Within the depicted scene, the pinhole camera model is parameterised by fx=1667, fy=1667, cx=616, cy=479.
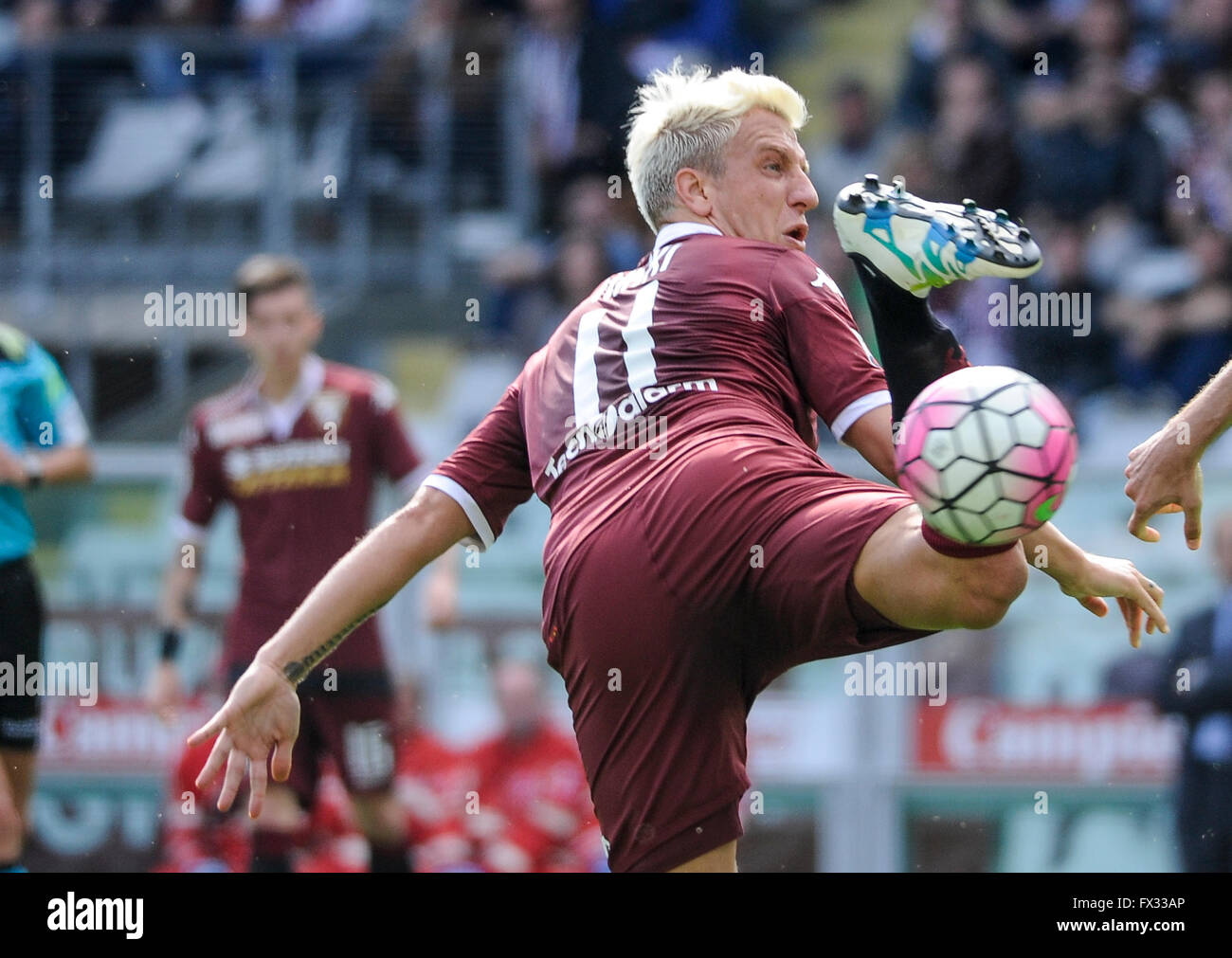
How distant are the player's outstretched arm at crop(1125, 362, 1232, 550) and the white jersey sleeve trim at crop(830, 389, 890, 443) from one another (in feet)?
2.46

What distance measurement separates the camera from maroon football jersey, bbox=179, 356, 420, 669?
6.59 m

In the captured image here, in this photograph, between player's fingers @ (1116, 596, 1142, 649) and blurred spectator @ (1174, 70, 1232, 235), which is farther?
blurred spectator @ (1174, 70, 1232, 235)

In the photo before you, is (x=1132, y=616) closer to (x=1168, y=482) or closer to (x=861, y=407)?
(x=1168, y=482)

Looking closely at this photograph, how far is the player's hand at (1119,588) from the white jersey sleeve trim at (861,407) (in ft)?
1.80

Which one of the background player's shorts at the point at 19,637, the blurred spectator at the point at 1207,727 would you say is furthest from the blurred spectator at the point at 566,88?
the background player's shorts at the point at 19,637

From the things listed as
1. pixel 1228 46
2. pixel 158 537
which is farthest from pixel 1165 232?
pixel 158 537

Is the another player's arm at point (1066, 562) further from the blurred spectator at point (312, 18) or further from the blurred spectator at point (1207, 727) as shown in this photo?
the blurred spectator at point (312, 18)

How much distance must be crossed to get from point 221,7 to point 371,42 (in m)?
1.20

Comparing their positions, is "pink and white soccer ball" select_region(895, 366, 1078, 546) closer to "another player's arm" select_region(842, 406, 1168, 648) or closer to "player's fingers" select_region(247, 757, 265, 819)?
"another player's arm" select_region(842, 406, 1168, 648)

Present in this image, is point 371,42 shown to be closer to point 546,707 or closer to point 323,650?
point 546,707

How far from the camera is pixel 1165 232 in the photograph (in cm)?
873

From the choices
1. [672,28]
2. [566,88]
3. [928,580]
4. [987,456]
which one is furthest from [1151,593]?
[672,28]
